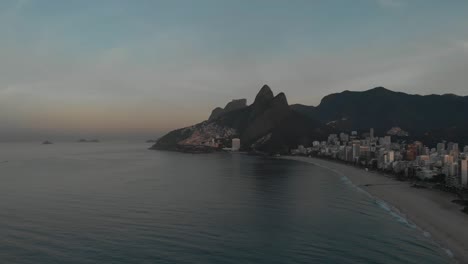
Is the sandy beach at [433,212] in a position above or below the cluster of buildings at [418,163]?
below

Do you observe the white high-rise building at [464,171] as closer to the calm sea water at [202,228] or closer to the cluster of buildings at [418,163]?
the cluster of buildings at [418,163]

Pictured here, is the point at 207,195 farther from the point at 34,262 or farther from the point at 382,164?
the point at 382,164

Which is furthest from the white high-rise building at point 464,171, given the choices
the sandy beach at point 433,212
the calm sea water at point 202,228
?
the calm sea water at point 202,228

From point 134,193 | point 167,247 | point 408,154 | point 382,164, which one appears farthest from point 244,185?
point 408,154

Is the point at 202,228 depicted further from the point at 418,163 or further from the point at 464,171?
the point at 418,163

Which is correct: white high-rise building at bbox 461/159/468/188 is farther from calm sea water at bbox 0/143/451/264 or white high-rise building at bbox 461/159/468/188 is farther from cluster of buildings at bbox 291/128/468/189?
calm sea water at bbox 0/143/451/264

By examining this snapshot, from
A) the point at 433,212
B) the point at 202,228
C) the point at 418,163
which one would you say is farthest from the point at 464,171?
the point at 202,228

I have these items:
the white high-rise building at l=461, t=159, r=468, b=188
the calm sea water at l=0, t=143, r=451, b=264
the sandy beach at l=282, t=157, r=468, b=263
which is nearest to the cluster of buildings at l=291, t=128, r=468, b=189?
the white high-rise building at l=461, t=159, r=468, b=188

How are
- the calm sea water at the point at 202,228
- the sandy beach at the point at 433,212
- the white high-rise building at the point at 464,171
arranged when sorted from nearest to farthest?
1. the calm sea water at the point at 202,228
2. the sandy beach at the point at 433,212
3. the white high-rise building at the point at 464,171
